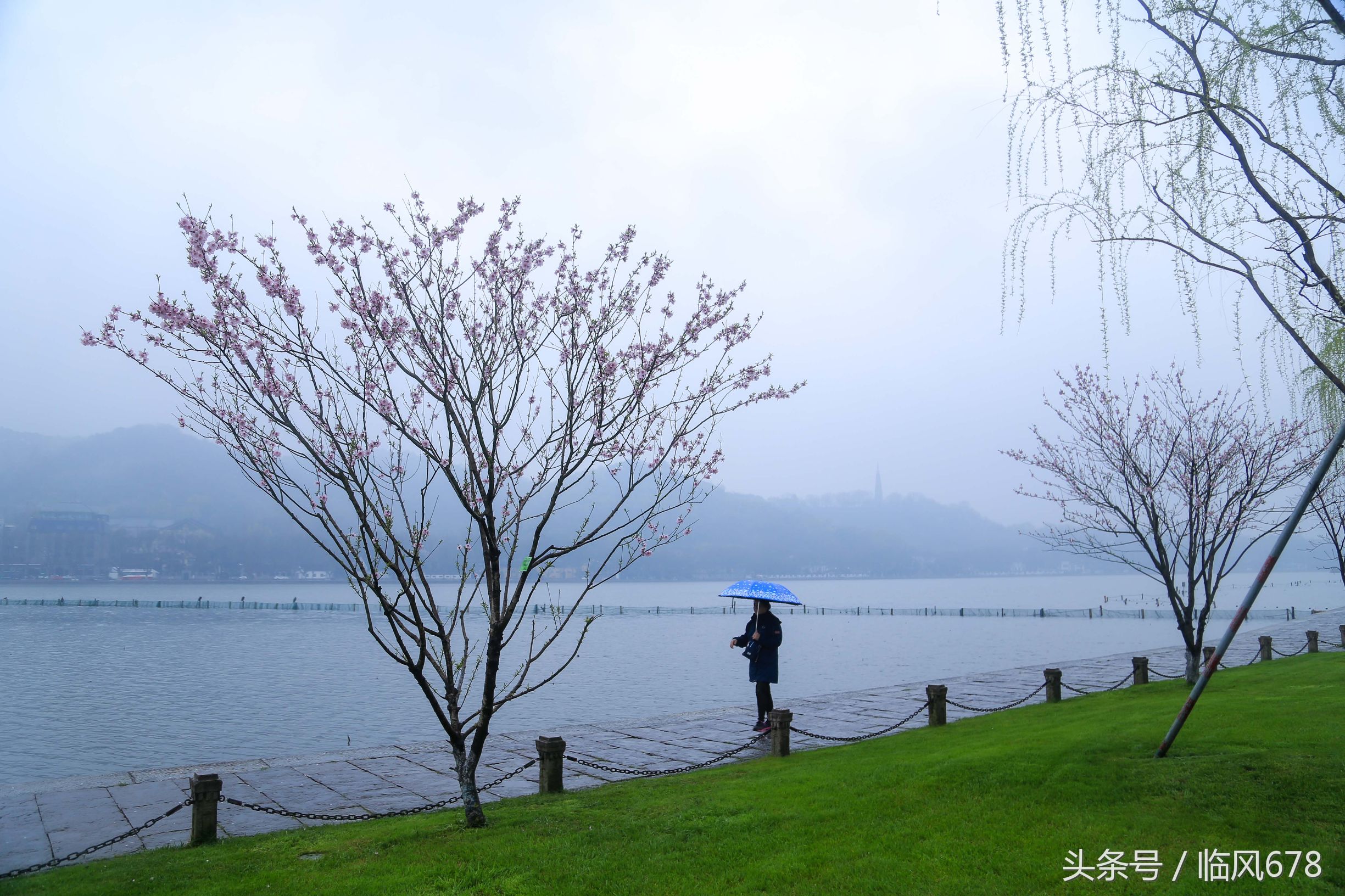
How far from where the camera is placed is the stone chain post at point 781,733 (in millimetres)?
11164

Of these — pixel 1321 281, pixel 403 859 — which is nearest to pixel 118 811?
pixel 403 859

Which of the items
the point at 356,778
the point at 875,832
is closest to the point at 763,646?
the point at 356,778

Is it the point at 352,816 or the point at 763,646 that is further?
the point at 763,646

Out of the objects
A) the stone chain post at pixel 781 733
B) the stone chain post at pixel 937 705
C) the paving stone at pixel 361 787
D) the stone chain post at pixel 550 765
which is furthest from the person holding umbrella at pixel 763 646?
the paving stone at pixel 361 787

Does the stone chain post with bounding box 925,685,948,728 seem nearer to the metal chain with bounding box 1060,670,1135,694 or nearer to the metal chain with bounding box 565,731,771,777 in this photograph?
the metal chain with bounding box 565,731,771,777

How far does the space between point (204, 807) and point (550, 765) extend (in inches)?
138

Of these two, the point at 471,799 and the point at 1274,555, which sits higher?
the point at 1274,555

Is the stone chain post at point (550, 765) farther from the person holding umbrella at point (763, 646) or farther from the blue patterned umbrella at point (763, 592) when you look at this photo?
the blue patterned umbrella at point (763, 592)

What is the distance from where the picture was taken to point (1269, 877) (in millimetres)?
5363

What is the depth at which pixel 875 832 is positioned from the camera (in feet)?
22.1

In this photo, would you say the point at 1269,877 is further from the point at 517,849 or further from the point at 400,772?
the point at 400,772

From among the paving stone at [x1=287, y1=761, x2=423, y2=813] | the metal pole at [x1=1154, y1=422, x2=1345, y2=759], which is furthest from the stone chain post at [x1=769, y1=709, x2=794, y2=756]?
the metal pole at [x1=1154, y1=422, x2=1345, y2=759]

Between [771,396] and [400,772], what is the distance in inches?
291

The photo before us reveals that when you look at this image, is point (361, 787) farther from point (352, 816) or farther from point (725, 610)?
point (725, 610)
